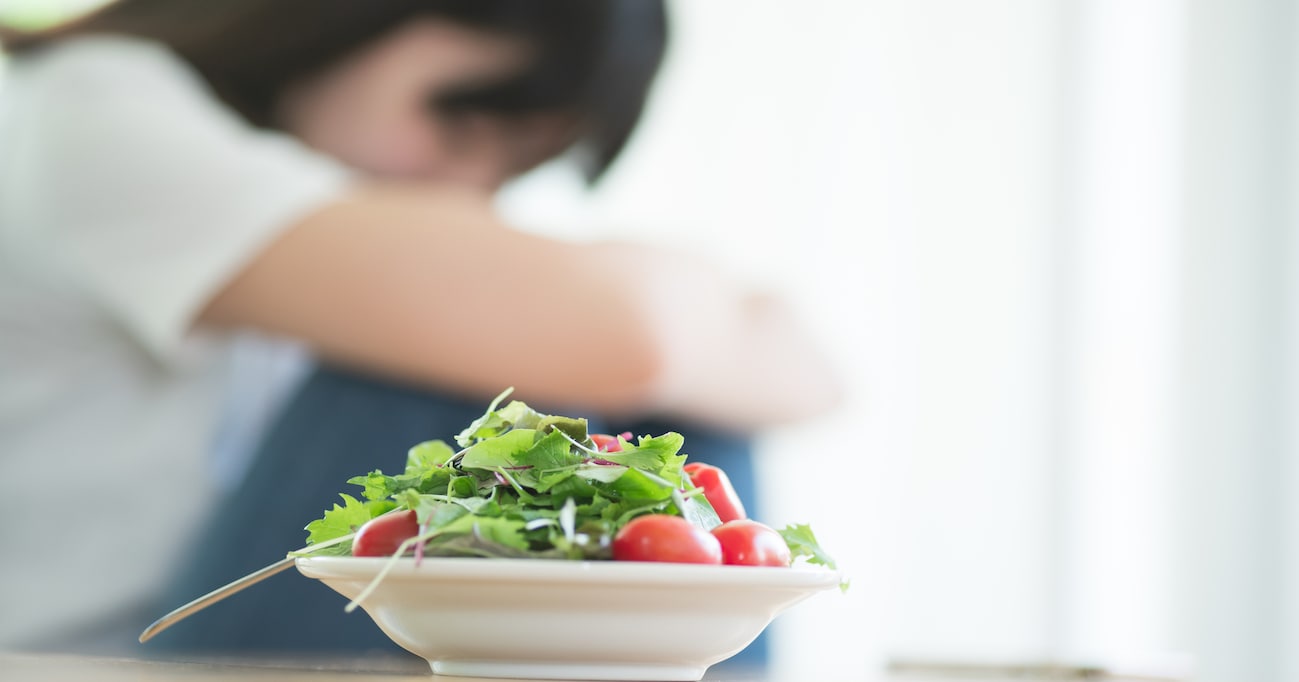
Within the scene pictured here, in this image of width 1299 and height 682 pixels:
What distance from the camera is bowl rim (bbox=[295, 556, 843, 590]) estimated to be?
40 cm

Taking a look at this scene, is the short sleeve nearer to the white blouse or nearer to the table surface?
the white blouse

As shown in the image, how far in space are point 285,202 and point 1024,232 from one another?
1.97 m

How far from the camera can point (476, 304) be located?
3.82ft

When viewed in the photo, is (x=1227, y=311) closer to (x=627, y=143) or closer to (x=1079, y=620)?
(x=1079, y=620)

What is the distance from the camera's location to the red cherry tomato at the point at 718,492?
0.52m

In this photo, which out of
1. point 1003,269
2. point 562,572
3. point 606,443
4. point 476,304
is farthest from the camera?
point 1003,269

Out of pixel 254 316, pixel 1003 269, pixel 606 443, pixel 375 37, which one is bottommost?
pixel 1003 269

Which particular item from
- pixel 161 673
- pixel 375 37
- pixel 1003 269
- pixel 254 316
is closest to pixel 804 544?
pixel 161 673

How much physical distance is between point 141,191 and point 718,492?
0.89 metres

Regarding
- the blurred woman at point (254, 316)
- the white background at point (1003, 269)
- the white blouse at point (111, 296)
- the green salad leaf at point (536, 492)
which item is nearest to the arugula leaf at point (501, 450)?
the green salad leaf at point (536, 492)

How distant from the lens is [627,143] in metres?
1.78

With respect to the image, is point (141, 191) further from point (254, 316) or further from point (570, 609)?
point (570, 609)

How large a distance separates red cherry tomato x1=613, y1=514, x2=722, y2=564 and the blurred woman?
676 millimetres

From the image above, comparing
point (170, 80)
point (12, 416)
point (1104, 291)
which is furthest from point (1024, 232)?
point (12, 416)
